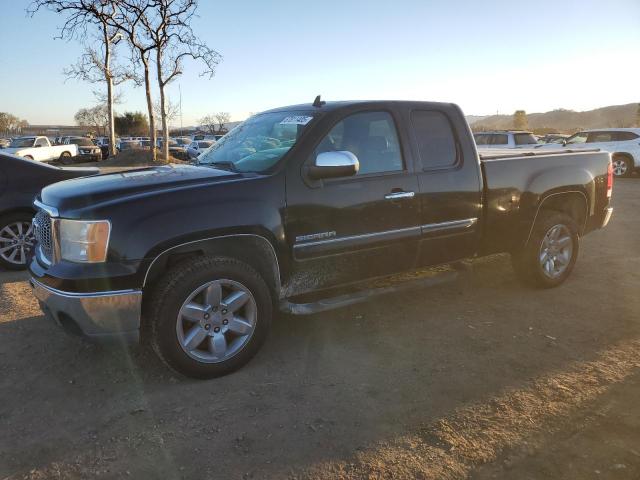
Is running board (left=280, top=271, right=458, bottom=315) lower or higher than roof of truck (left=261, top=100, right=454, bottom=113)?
lower

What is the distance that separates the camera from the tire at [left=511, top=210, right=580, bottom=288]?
5.21 m

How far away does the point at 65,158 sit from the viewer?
27.5m

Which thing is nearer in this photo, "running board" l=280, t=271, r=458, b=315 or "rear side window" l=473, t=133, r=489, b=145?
"running board" l=280, t=271, r=458, b=315

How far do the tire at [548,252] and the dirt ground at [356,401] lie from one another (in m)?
Result: 0.54

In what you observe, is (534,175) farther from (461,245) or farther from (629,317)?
(629,317)

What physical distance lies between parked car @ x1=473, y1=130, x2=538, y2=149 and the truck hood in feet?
48.5

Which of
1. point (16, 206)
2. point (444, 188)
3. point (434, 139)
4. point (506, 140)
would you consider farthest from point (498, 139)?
point (16, 206)

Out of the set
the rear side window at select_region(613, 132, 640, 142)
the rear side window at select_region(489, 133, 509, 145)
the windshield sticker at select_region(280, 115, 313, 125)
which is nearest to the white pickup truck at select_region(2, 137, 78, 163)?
the rear side window at select_region(489, 133, 509, 145)

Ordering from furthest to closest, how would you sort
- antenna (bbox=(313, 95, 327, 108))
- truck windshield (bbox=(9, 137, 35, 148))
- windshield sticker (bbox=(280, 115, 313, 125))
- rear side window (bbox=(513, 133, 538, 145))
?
truck windshield (bbox=(9, 137, 35, 148)), rear side window (bbox=(513, 133, 538, 145)), antenna (bbox=(313, 95, 327, 108)), windshield sticker (bbox=(280, 115, 313, 125))

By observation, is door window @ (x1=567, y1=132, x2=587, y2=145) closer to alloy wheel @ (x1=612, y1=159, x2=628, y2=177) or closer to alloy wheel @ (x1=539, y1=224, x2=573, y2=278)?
alloy wheel @ (x1=612, y1=159, x2=628, y2=177)

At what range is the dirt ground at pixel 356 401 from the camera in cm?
266

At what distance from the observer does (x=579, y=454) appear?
8.82 ft

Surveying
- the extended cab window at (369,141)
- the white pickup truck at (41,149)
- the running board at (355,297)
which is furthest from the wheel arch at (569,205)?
the white pickup truck at (41,149)

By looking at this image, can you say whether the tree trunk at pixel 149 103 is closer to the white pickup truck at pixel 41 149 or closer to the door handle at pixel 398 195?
the white pickup truck at pixel 41 149
